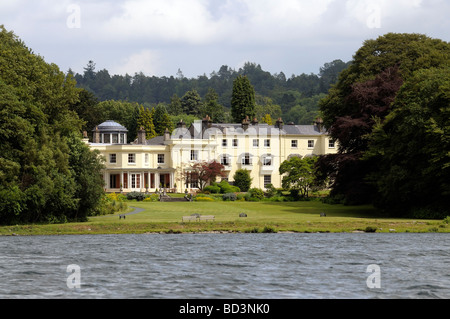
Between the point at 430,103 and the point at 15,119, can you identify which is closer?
the point at 15,119

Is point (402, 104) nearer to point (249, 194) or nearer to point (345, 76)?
point (345, 76)

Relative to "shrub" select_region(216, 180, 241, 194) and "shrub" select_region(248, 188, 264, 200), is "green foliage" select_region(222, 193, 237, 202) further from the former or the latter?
"shrub" select_region(216, 180, 241, 194)

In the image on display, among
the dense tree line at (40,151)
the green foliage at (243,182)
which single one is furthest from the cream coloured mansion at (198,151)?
the dense tree line at (40,151)

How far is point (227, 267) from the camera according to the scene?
29.7 meters

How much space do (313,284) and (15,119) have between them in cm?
2602

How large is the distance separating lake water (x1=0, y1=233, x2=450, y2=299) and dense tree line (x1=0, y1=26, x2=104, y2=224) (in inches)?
175

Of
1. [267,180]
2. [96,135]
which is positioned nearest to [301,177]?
[267,180]

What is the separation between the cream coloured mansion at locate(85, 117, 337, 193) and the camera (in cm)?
9238

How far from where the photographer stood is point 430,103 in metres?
51.2

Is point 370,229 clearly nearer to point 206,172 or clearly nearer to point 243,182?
point 206,172

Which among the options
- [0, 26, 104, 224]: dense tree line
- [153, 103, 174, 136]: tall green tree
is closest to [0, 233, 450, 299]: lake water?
[0, 26, 104, 224]: dense tree line

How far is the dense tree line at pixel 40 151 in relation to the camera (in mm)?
45750

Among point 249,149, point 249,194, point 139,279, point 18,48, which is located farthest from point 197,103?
point 139,279

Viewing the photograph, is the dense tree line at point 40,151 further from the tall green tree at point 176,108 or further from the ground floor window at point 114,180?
the tall green tree at point 176,108
